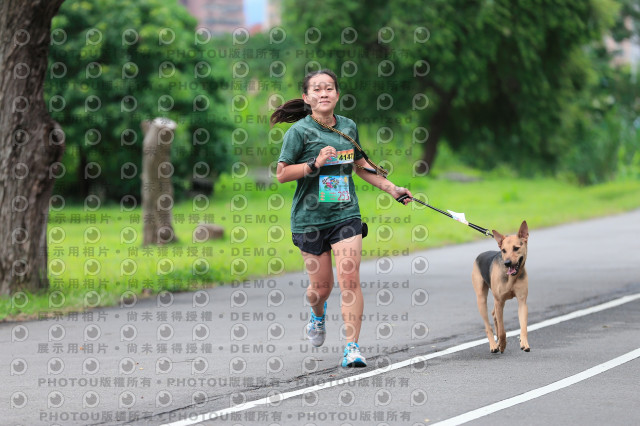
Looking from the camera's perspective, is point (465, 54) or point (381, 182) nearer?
point (381, 182)

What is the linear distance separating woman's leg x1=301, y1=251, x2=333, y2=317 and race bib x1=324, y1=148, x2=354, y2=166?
69cm

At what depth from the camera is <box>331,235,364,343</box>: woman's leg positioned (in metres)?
7.74

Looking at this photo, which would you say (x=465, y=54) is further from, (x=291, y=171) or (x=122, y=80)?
(x=291, y=171)

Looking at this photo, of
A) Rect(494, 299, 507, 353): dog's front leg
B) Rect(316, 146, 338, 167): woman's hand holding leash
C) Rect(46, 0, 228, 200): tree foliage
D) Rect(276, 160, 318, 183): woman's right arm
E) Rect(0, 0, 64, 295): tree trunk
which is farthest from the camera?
Rect(46, 0, 228, 200): tree foliage

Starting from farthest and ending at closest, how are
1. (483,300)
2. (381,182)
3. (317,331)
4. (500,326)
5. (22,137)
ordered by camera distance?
(22,137) → (483,300) → (500,326) → (317,331) → (381,182)

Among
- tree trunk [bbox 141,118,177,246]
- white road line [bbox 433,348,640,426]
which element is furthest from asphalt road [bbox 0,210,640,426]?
tree trunk [bbox 141,118,177,246]

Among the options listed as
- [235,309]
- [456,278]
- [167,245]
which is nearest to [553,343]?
[235,309]

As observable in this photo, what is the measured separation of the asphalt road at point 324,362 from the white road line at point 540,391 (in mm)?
12

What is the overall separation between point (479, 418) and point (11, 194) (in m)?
6.83

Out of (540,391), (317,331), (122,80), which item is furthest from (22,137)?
(122,80)

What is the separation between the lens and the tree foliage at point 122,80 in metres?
31.1

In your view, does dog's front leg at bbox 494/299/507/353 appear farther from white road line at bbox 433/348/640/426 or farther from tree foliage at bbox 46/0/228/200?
tree foliage at bbox 46/0/228/200

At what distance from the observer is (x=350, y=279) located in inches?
306

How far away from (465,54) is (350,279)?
1175 inches
